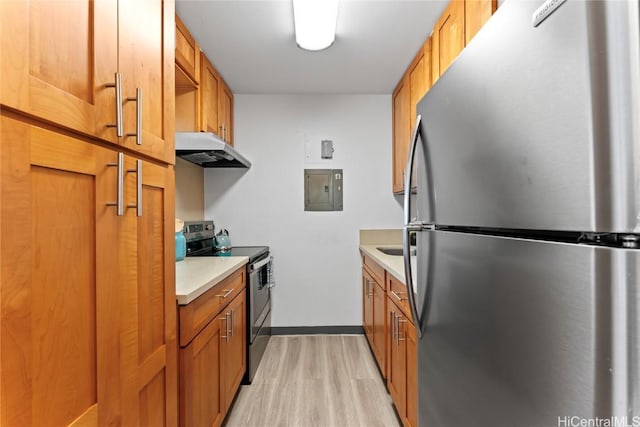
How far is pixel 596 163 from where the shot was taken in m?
0.42

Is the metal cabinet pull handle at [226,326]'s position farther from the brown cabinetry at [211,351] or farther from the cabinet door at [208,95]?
the cabinet door at [208,95]

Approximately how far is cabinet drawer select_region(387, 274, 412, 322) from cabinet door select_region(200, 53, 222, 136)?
5.68ft

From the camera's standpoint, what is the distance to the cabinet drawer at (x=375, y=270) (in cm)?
237

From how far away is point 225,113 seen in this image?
309cm

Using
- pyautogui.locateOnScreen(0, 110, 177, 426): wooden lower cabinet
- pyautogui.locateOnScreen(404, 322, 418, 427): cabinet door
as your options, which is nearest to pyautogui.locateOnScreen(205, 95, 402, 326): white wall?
pyautogui.locateOnScreen(404, 322, 418, 427): cabinet door

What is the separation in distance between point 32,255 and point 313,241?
290cm

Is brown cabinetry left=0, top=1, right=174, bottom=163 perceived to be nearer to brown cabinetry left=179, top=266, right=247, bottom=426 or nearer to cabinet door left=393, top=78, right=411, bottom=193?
brown cabinetry left=179, top=266, right=247, bottom=426

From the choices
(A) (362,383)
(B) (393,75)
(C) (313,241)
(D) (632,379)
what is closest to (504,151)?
(D) (632,379)

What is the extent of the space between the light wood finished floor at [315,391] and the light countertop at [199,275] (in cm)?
89

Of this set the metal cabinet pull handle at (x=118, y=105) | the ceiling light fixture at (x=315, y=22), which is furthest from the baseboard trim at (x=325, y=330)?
the metal cabinet pull handle at (x=118, y=105)

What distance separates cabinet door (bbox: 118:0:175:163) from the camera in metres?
0.87

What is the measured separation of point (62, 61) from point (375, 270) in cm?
231

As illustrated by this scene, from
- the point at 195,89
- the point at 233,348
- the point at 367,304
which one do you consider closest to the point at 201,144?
the point at 195,89

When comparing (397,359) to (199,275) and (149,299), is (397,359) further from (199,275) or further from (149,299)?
(149,299)
